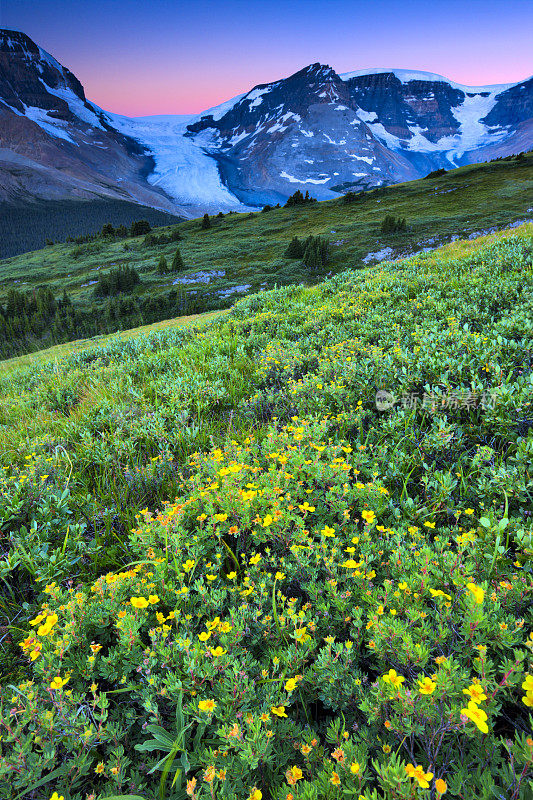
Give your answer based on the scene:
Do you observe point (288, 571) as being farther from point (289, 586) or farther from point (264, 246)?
point (264, 246)

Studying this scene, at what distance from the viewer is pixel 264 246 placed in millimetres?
77375

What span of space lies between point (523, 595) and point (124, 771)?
2.24 m

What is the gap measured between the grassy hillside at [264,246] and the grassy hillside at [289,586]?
164ft

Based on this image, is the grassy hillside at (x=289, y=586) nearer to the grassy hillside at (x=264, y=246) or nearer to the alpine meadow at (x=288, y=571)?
the alpine meadow at (x=288, y=571)

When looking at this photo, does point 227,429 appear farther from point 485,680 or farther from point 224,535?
point 485,680

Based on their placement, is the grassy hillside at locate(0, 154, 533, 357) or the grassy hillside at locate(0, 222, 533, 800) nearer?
the grassy hillside at locate(0, 222, 533, 800)

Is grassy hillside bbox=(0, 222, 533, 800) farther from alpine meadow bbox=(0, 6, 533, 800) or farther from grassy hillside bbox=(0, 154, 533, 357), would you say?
grassy hillside bbox=(0, 154, 533, 357)

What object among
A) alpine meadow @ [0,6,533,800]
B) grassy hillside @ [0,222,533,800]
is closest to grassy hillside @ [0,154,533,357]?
alpine meadow @ [0,6,533,800]

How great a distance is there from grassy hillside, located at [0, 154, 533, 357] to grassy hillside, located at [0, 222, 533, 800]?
50073 millimetres

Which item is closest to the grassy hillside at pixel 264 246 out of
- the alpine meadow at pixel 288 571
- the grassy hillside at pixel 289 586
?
the alpine meadow at pixel 288 571

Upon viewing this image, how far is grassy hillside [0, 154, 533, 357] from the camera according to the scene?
5856 cm

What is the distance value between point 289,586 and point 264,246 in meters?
82.3

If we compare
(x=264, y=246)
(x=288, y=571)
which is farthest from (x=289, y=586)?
(x=264, y=246)

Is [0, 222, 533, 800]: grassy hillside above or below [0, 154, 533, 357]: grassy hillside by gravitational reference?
below
